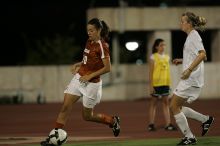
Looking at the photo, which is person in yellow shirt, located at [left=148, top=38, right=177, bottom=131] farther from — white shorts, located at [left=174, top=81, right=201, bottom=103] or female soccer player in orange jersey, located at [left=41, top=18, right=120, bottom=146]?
female soccer player in orange jersey, located at [left=41, top=18, right=120, bottom=146]

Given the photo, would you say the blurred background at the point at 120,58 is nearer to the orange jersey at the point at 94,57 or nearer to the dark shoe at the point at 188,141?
the orange jersey at the point at 94,57

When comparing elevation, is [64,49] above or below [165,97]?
above

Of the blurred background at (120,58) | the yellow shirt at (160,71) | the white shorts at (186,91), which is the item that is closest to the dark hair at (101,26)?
the white shorts at (186,91)

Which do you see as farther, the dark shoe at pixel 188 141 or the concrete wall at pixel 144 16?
the concrete wall at pixel 144 16

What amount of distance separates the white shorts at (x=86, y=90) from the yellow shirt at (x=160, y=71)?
4.71 metres

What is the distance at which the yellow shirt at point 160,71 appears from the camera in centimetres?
1659

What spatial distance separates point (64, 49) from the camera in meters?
33.2

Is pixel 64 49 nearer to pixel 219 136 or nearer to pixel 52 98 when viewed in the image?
pixel 52 98

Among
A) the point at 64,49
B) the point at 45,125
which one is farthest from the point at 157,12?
the point at 45,125

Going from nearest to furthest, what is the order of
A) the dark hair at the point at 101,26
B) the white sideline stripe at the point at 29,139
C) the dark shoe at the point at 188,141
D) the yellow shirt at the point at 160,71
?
the dark shoe at the point at 188,141
the dark hair at the point at 101,26
the white sideline stripe at the point at 29,139
the yellow shirt at the point at 160,71

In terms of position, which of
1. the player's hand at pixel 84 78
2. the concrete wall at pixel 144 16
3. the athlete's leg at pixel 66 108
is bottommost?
the athlete's leg at pixel 66 108

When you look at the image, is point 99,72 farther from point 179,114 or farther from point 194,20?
point 194,20

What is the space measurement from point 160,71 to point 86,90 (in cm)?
504

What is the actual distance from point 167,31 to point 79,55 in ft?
22.9
